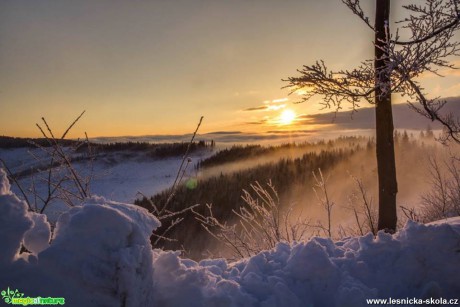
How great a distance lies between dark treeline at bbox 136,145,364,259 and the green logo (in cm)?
1644

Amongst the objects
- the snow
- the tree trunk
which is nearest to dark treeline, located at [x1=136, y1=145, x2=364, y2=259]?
the tree trunk

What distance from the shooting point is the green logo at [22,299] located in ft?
6.63

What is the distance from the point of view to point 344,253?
2.94 m

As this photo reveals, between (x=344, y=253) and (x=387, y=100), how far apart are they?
496 cm

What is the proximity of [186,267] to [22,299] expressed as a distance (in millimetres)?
1069

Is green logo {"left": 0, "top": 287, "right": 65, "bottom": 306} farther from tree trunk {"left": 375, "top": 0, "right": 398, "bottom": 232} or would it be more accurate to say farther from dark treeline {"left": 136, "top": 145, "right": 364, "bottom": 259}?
dark treeline {"left": 136, "top": 145, "right": 364, "bottom": 259}

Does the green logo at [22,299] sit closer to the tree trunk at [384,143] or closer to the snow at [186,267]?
the snow at [186,267]

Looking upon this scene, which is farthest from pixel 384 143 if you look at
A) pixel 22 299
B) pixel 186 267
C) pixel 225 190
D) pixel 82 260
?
pixel 225 190

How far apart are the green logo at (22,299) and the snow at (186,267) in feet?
0.09

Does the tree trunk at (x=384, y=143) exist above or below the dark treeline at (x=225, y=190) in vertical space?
above


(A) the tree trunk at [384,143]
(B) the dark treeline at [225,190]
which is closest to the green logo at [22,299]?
(A) the tree trunk at [384,143]

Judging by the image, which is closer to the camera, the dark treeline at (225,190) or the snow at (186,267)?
the snow at (186,267)

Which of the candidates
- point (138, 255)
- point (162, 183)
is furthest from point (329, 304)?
point (162, 183)

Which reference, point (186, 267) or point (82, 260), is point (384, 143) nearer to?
point (186, 267)
